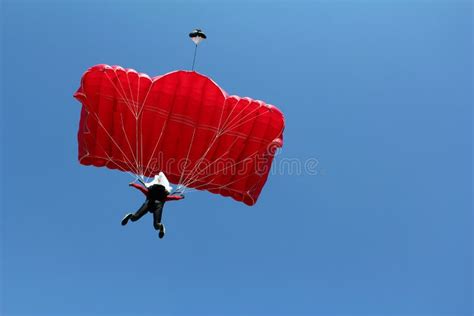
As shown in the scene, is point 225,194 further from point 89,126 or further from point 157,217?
point 89,126

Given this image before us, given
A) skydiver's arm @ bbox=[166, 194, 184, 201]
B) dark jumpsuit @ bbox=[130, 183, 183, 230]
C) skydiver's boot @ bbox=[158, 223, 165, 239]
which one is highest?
skydiver's arm @ bbox=[166, 194, 184, 201]

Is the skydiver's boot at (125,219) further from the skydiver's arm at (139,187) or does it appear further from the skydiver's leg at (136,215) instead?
the skydiver's arm at (139,187)

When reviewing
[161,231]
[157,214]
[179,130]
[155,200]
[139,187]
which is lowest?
[161,231]

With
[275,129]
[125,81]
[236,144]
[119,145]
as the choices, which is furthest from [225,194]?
[125,81]

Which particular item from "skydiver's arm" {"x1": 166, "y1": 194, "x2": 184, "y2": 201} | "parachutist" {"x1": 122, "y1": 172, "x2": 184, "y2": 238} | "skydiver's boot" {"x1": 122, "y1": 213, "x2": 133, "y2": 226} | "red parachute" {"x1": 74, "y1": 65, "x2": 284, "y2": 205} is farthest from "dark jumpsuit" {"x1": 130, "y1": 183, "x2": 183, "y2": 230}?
"red parachute" {"x1": 74, "y1": 65, "x2": 284, "y2": 205}

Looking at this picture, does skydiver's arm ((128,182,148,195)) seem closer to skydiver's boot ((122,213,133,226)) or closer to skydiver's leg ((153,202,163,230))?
skydiver's leg ((153,202,163,230))

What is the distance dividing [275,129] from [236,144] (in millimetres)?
1167

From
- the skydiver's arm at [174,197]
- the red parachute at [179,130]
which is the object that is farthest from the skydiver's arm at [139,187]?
the red parachute at [179,130]

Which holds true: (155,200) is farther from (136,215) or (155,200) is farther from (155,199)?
(136,215)

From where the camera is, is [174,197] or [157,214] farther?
[174,197]

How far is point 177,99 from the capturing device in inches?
478

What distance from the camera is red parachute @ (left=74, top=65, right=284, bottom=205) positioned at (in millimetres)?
11938

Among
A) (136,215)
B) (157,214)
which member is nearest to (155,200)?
(157,214)

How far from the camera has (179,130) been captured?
41.3ft
